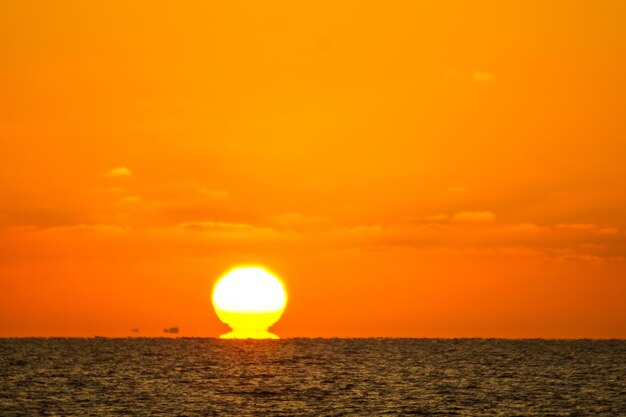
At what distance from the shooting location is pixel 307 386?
10994 centimetres

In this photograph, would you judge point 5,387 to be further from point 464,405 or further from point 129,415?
point 464,405

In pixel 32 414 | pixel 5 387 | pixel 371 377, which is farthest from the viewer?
pixel 371 377

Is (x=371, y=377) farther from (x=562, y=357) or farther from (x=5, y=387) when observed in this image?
(x=562, y=357)

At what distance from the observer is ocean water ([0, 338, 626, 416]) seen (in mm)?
86312

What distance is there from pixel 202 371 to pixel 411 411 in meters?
57.8

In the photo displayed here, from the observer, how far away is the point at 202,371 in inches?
5394

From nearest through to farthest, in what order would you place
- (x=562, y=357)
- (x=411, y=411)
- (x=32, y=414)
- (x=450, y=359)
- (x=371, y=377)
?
(x=32, y=414) → (x=411, y=411) → (x=371, y=377) → (x=450, y=359) → (x=562, y=357)

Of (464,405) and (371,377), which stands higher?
(371,377)

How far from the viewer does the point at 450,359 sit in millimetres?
176250

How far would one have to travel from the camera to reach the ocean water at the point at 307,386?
3398 inches

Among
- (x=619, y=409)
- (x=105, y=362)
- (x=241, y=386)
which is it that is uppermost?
(x=105, y=362)

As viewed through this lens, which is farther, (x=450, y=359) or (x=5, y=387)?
(x=450, y=359)

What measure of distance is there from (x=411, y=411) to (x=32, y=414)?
1316 inches

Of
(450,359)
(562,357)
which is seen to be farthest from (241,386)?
(562,357)
